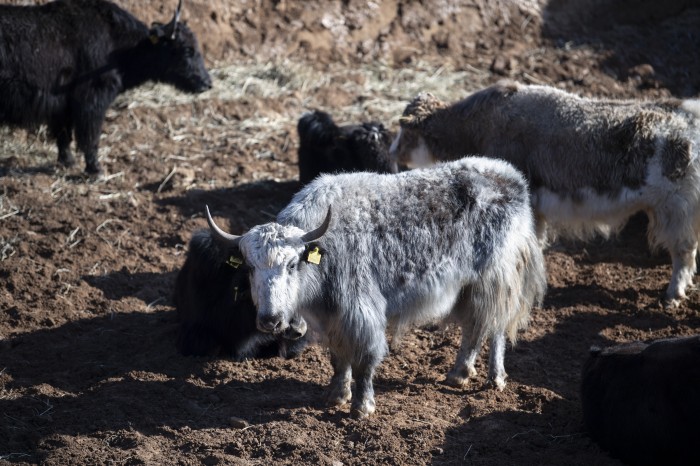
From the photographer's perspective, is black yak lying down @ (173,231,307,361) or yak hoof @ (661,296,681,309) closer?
black yak lying down @ (173,231,307,361)

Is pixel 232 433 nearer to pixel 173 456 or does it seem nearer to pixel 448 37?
pixel 173 456

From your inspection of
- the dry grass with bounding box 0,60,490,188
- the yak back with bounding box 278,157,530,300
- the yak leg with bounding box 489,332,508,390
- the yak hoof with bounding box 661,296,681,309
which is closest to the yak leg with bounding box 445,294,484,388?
the yak leg with bounding box 489,332,508,390

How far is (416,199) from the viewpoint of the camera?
620 cm

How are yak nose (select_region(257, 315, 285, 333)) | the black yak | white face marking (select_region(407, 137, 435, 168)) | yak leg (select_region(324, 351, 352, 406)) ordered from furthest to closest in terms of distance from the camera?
the black yak, white face marking (select_region(407, 137, 435, 168)), yak leg (select_region(324, 351, 352, 406)), yak nose (select_region(257, 315, 285, 333))

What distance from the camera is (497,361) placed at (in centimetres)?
668

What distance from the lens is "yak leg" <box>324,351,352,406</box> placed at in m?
6.29

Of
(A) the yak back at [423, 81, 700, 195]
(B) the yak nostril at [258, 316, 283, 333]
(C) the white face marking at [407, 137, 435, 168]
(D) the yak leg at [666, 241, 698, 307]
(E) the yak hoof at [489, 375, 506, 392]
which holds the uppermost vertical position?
(A) the yak back at [423, 81, 700, 195]

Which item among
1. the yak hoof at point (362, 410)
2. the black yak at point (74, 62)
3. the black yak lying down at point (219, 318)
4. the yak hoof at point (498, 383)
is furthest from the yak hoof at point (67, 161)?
the yak hoof at point (498, 383)

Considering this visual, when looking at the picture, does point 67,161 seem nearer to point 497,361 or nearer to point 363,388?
point 363,388

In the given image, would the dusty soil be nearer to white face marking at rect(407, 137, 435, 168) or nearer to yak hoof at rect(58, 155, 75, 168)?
yak hoof at rect(58, 155, 75, 168)

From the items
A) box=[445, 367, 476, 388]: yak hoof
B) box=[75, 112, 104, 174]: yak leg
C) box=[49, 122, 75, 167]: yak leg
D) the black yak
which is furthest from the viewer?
box=[49, 122, 75, 167]: yak leg

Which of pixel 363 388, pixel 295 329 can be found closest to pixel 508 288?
pixel 363 388

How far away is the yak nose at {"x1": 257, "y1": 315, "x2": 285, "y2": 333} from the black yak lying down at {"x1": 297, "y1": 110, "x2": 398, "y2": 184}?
3.84 metres

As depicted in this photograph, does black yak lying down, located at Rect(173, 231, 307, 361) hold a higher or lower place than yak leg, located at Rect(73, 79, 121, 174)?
lower
